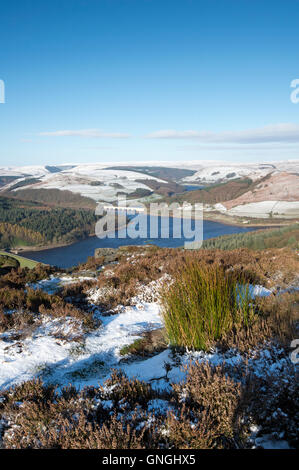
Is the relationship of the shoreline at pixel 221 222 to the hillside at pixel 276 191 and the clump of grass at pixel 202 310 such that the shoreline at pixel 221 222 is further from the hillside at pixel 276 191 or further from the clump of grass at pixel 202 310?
the clump of grass at pixel 202 310

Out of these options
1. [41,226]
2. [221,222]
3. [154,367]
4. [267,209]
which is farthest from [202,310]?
[221,222]

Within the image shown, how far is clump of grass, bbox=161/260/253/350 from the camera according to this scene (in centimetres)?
408

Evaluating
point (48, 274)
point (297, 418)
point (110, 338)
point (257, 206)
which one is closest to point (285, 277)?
point (110, 338)

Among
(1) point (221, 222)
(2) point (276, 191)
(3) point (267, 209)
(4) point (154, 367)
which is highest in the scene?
(2) point (276, 191)

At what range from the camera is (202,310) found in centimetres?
418

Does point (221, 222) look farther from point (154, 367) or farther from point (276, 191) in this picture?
point (154, 367)

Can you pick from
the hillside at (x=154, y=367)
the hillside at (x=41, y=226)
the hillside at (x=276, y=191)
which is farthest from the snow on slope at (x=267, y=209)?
the hillside at (x=154, y=367)

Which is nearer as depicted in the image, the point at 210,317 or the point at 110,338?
the point at 210,317

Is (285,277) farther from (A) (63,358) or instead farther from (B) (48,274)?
(B) (48,274)

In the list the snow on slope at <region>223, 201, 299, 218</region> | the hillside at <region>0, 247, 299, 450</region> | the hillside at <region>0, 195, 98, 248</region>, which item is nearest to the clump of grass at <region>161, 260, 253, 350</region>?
the hillside at <region>0, 247, 299, 450</region>

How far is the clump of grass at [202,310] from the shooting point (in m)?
4.08

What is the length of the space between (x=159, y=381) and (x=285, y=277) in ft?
18.5

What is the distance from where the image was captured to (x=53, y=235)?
90.8m

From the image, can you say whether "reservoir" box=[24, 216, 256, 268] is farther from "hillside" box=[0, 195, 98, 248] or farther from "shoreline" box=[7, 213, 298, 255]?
"hillside" box=[0, 195, 98, 248]
